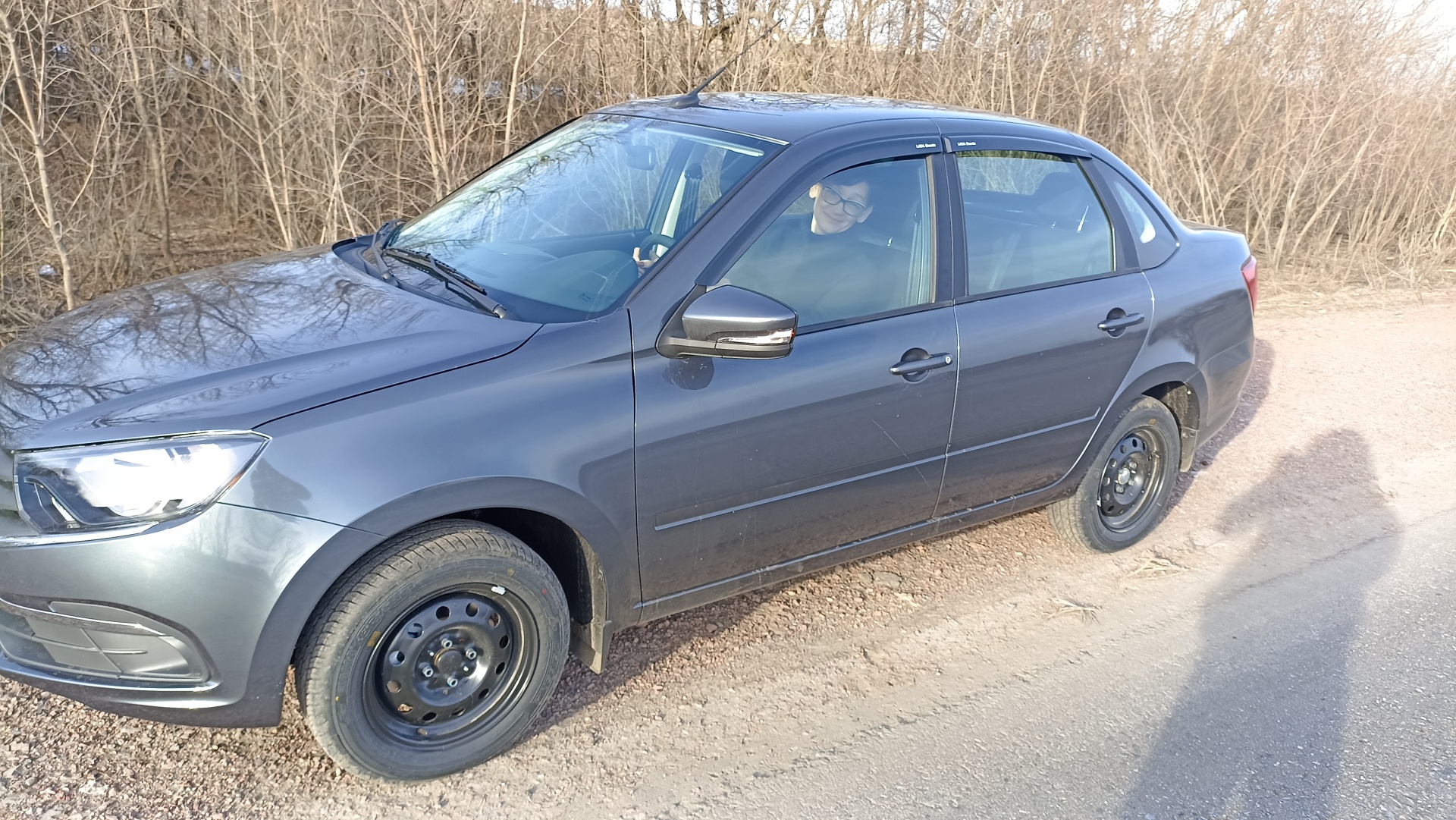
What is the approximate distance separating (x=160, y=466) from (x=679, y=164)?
6.26 ft

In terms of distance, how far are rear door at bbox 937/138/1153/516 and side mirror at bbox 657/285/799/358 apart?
93 centimetres

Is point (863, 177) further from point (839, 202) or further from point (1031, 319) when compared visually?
point (1031, 319)

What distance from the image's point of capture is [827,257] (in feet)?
11.3

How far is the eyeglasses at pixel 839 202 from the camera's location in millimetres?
3467

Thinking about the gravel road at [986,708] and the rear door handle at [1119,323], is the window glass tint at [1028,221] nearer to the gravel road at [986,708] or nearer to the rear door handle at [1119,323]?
the rear door handle at [1119,323]

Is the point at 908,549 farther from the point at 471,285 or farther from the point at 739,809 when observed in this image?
the point at 471,285

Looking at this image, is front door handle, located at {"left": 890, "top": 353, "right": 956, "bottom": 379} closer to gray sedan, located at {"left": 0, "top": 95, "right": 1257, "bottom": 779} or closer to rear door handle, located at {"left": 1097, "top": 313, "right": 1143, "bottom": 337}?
gray sedan, located at {"left": 0, "top": 95, "right": 1257, "bottom": 779}

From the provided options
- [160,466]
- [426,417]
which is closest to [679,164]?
[426,417]

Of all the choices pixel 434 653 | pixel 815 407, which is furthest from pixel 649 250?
pixel 434 653

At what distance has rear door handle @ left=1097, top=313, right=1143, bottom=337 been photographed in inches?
160

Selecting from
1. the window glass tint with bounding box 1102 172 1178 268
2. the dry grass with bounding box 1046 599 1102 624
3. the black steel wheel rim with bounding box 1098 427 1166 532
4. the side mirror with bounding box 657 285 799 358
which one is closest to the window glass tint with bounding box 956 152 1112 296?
the window glass tint with bounding box 1102 172 1178 268

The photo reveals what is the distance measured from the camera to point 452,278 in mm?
→ 3391

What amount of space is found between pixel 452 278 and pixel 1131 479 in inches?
121

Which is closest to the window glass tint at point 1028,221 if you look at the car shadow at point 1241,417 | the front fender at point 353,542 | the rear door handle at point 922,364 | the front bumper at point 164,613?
the rear door handle at point 922,364
